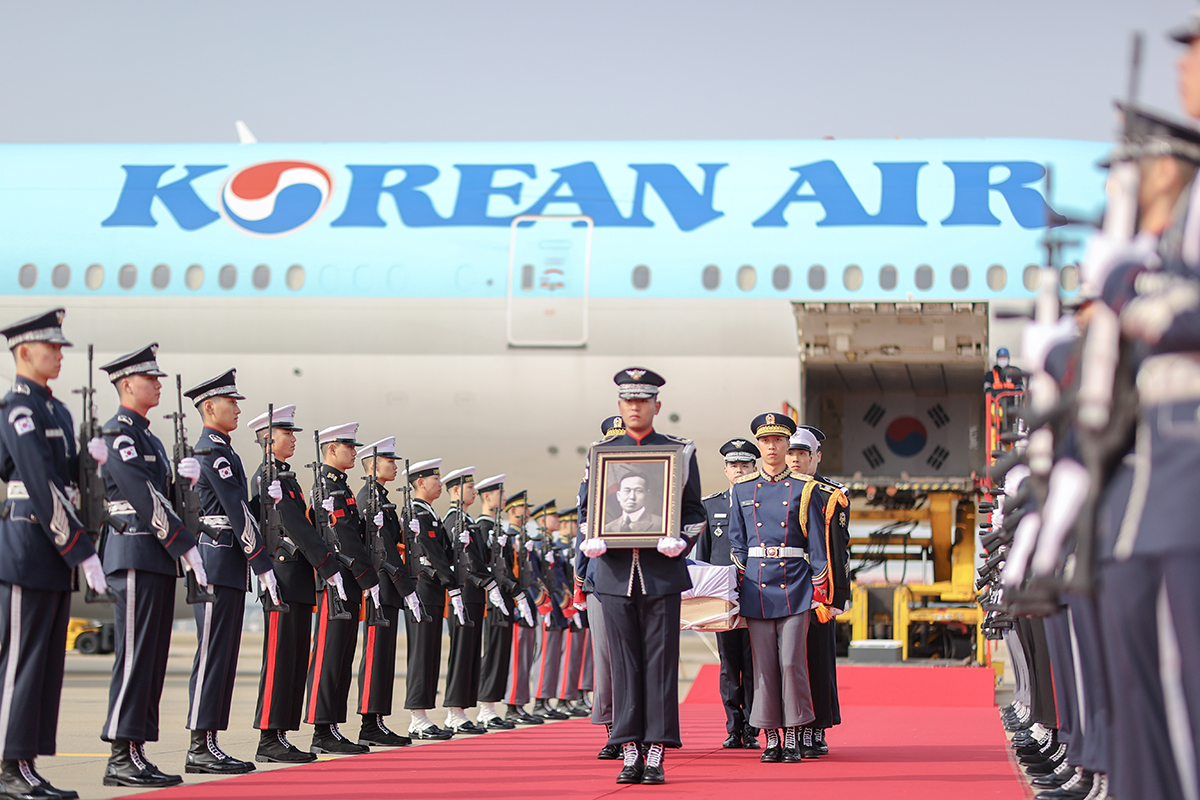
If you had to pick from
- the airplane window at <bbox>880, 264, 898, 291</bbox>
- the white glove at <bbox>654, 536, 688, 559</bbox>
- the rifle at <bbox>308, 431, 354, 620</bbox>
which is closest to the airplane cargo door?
the airplane window at <bbox>880, 264, 898, 291</bbox>

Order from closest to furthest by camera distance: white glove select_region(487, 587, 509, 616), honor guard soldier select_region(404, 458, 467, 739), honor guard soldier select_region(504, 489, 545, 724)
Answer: honor guard soldier select_region(404, 458, 467, 739) → white glove select_region(487, 587, 509, 616) → honor guard soldier select_region(504, 489, 545, 724)

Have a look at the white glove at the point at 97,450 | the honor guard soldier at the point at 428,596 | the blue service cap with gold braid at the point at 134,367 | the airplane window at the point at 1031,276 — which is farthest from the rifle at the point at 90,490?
the airplane window at the point at 1031,276

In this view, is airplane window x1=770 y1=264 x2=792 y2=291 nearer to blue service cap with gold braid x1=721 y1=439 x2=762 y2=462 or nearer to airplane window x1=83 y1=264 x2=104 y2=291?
blue service cap with gold braid x1=721 y1=439 x2=762 y2=462

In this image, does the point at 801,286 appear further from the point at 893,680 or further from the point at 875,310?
the point at 893,680

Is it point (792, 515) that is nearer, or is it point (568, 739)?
point (792, 515)

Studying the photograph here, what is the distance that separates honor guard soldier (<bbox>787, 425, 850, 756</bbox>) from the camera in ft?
21.2

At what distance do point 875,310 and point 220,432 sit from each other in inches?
223

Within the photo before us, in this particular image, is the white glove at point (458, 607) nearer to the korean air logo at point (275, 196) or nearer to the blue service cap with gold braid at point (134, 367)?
the blue service cap with gold braid at point (134, 367)

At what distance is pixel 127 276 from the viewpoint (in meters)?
11.7

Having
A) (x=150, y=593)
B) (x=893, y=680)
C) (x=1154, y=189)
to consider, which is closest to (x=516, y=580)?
(x=893, y=680)

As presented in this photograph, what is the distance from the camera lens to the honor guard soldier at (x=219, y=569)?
5562 millimetres

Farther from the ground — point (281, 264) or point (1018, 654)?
point (281, 264)

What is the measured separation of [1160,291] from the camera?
2.48 meters

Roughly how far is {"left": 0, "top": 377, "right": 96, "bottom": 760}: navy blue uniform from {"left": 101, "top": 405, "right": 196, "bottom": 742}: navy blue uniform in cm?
40
